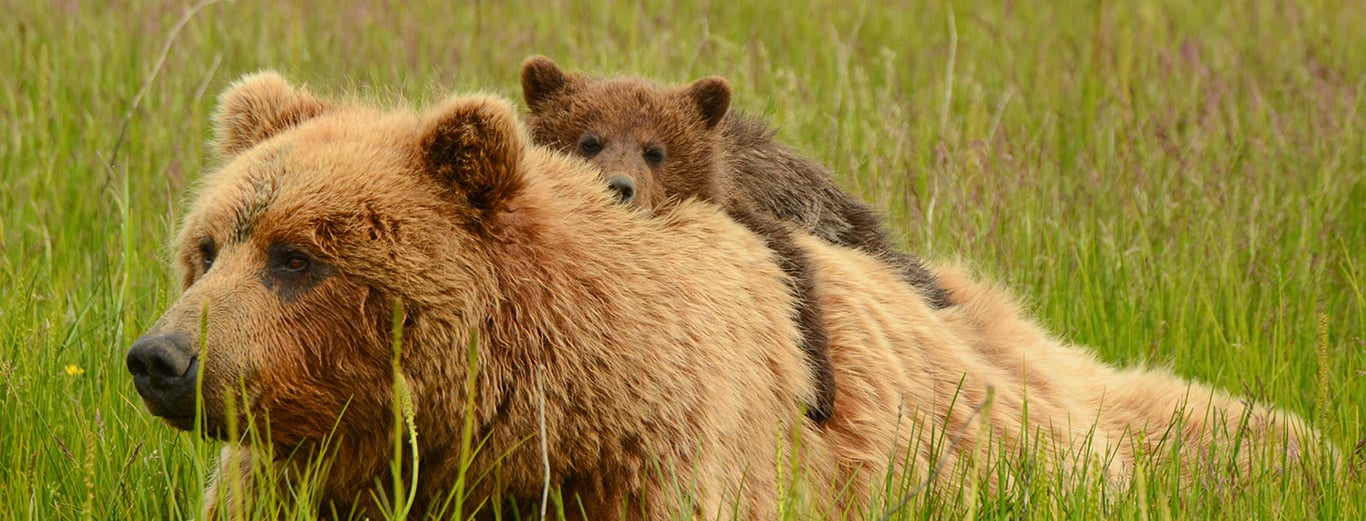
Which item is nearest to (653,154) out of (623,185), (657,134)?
(657,134)

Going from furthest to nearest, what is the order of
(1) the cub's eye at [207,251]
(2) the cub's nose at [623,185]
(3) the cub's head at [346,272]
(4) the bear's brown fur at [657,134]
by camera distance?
(4) the bear's brown fur at [657,134]
(2) the cub's nose at [623,185]
(1) the cub's eye at [207,251]
(3) the cub's head at [346,272]

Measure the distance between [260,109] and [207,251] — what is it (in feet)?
1.69

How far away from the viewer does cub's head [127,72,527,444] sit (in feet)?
10.8

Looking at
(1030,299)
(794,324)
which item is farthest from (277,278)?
(1030,299)

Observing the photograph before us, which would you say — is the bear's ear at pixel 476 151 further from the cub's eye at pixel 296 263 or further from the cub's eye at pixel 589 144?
the cub's eye at pixel 589 144

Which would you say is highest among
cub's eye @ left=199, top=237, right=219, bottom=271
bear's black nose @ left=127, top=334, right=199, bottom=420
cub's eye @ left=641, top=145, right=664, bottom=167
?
cub's eye @ left=641, top=145, right=664, bottom=167

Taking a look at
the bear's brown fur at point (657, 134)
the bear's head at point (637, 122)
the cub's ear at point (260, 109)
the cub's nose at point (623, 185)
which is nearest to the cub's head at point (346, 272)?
the cub's ear at point (260, 109)

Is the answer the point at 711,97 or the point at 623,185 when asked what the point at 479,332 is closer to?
the point at 623,185

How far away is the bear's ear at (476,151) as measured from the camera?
3.42 metres

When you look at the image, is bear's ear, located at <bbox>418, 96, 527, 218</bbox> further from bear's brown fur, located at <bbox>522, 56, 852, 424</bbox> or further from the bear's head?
the bear's head

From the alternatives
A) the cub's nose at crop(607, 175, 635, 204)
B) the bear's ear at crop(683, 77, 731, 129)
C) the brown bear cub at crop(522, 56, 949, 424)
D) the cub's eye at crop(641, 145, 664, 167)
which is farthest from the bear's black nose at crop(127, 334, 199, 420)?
the bear's ear at crop(683, 77, 731, 129)

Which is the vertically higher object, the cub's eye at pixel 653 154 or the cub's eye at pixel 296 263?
the cub's eye at pixel 653 154

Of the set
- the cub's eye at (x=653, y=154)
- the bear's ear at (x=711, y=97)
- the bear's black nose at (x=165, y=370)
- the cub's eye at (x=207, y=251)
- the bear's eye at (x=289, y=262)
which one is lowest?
the bear's black nose at (x=165, y=370)

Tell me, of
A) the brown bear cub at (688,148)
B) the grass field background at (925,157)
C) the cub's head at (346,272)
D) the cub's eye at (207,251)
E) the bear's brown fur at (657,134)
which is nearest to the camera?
the cub's head at (346,272)
